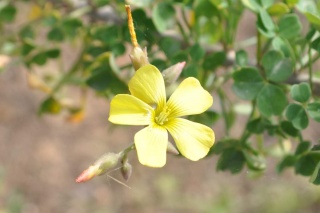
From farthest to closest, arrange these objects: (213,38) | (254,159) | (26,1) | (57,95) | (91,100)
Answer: (91,100)
(57,95)
(26,1)
(213,38)
(254,159)

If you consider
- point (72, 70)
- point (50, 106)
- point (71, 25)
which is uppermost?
point (71, 25)

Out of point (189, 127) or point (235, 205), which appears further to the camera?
point (235, 205)

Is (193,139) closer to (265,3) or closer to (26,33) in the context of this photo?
(265,3)

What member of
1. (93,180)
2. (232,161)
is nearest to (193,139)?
(232,161)

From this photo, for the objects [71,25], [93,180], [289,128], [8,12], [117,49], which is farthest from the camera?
[93,180]

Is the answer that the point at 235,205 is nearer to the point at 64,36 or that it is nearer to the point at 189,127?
the point at 64,36

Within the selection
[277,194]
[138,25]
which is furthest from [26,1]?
[277,194]

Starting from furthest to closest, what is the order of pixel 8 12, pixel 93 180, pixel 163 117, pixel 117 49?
pixel 93 180
pixel 8 12
pixel 117 49
pixel 163 117
